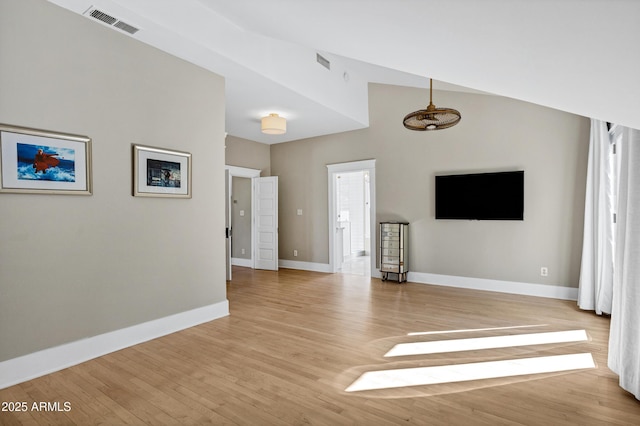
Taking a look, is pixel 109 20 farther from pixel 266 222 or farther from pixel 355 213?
pixel 355 213

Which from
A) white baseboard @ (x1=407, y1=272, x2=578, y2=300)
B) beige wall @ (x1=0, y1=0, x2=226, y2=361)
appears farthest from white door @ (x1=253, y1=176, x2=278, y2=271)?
beige wall @ (x1=0, y1=0, x2=226, y2=361)

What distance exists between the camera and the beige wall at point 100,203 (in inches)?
96.3

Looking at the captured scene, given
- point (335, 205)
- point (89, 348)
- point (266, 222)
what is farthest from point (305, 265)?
point (89, 348)

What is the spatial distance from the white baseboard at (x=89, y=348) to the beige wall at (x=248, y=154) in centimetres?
374

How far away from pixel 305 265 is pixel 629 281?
5488mm

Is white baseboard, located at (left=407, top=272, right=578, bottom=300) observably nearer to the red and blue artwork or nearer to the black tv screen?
the black tv screen

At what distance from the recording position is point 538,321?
3.72 meters

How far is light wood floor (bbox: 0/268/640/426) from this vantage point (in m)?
2.03

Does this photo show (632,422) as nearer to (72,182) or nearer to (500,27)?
(500,27)

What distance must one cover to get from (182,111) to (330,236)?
3.92 meters

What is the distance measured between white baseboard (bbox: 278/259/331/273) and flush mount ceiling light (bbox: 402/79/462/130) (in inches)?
154

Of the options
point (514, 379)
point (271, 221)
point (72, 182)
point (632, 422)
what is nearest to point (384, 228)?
point (271, 221)

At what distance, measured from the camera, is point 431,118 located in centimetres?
347

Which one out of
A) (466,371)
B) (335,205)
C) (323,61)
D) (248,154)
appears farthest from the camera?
(248,154)
